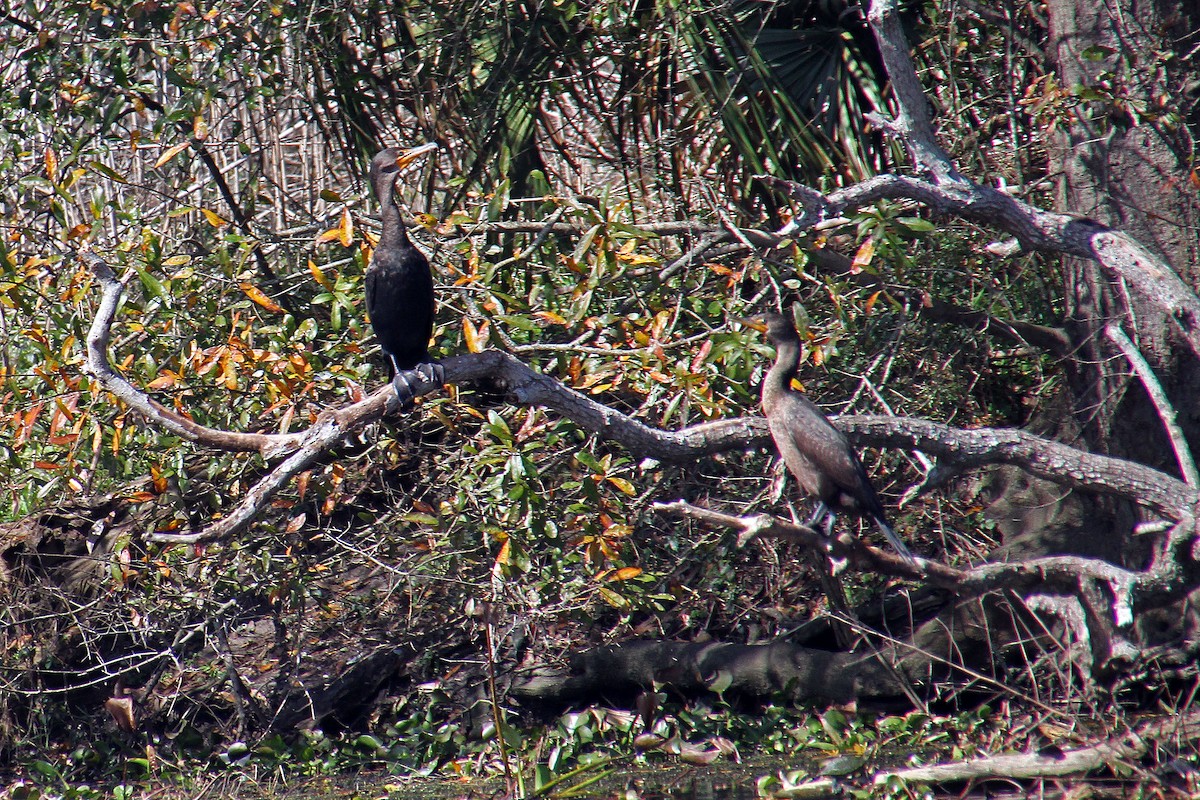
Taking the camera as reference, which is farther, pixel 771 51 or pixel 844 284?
pixel 771 51

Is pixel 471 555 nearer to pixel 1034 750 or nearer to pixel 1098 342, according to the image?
pixel 1034 750

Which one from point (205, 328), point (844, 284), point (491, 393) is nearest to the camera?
point (844, 284)

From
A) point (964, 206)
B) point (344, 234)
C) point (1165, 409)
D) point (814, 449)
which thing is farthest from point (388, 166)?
point (1165, 409)

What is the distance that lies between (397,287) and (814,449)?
1551 mm

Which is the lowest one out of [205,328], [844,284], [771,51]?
[844,284]

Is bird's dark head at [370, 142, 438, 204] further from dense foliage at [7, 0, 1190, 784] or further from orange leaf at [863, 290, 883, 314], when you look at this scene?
orange leaf at [863, 290, 883, 314]

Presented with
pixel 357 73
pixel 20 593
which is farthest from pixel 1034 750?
pixel 20 593

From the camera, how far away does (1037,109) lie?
169 inches

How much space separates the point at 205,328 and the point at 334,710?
1920 millimetres

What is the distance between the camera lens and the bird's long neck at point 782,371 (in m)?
3.86

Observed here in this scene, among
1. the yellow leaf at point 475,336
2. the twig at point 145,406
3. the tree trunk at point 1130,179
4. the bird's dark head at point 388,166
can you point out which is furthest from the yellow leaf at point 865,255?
the twig at point 145,406

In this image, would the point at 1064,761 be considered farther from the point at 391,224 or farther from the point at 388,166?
the point at 388,166

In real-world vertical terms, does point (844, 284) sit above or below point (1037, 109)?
below

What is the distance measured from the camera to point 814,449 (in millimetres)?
3693
